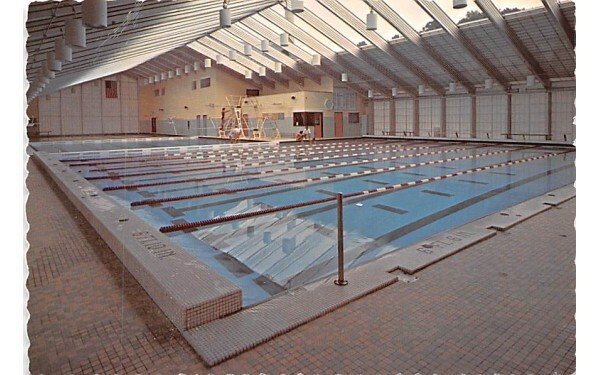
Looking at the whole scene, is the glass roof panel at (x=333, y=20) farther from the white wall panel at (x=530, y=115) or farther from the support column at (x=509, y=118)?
the white wall panel at (x=530, y=115)

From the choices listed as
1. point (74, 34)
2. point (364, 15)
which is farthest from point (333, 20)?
point (74, 34)

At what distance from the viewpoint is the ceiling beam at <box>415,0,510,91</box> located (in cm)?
1440

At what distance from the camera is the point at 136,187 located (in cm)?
857

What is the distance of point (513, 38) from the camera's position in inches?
595

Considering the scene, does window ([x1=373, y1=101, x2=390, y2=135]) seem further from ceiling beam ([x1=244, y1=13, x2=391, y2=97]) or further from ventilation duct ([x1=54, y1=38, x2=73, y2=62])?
ventilation duct ([x1=54, y1=38, x2=73, y2=62])

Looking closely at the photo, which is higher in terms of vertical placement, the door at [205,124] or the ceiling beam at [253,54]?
the ceiling beam at [253,54]

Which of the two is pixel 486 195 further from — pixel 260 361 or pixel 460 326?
pixel 260 361

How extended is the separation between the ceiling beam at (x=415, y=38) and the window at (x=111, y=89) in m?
23.7

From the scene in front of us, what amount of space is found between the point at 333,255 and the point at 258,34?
53.8 feet

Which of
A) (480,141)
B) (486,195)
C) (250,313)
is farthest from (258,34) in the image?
(250,313)

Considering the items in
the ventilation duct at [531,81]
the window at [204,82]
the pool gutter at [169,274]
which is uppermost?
the window at [204,82]

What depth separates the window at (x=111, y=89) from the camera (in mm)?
32562

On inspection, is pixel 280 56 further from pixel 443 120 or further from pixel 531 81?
pixel 531 81

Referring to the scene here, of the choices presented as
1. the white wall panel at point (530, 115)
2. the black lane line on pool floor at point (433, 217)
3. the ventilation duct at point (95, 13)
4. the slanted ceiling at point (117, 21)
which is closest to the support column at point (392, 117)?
the white wall panel at point (530, 115)
